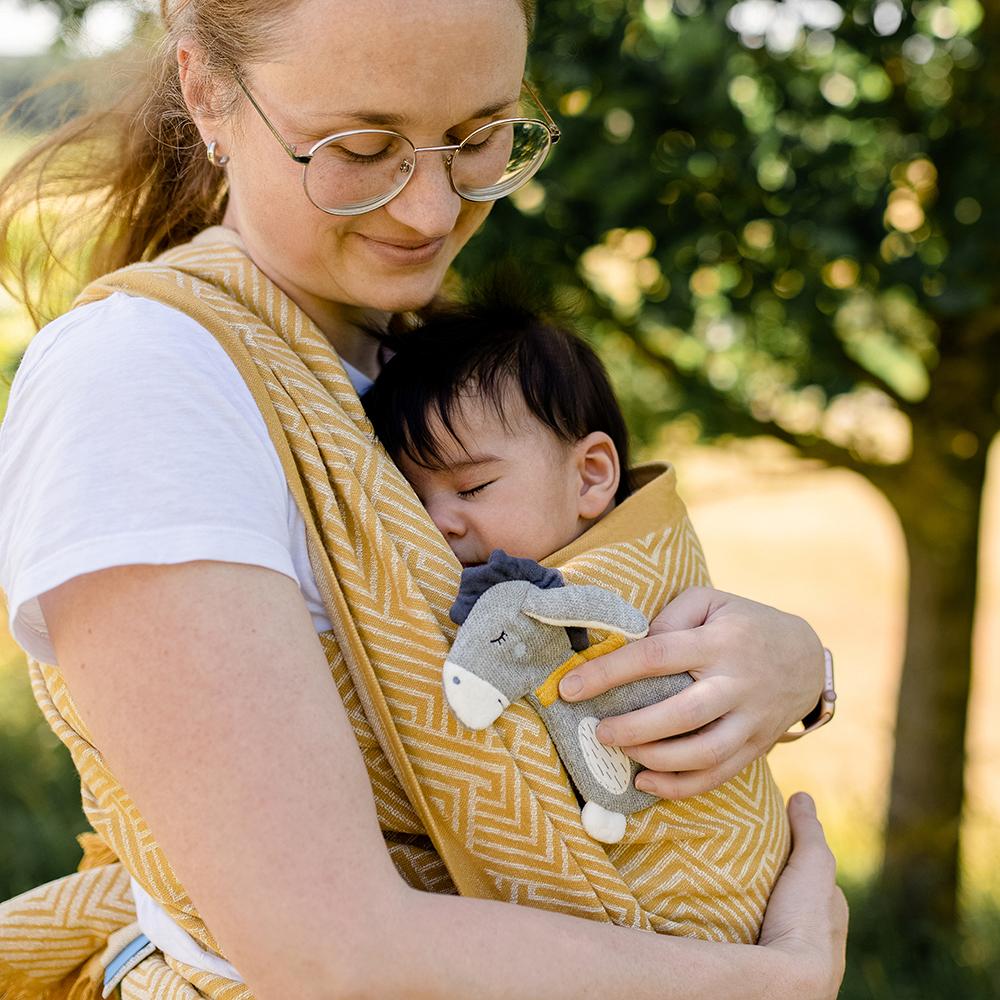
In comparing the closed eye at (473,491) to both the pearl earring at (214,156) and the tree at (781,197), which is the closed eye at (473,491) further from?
the tree at (781,197)

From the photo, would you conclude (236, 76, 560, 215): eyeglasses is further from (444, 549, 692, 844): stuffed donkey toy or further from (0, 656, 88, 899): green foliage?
(0, 656, 88, 899): green foliage

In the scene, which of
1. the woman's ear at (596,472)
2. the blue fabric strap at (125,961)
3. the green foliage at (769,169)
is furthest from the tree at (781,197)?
the blue fabric strap at (125,961)

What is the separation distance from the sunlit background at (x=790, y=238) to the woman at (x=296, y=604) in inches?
27.0

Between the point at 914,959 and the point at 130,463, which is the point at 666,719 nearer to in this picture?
the point at 130,463

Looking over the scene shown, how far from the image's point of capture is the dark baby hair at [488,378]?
1.62 metres

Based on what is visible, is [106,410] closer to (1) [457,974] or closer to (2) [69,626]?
(2) [69,626]

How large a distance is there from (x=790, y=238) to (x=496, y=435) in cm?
113

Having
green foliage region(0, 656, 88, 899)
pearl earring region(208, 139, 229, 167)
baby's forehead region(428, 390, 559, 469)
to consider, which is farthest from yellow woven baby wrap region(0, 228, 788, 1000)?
green foliage region(0, 656, 88, 899)

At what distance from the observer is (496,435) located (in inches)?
64.1

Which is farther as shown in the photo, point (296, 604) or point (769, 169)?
point (769, 169)

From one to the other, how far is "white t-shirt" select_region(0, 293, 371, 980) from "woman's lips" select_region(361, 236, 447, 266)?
33cm

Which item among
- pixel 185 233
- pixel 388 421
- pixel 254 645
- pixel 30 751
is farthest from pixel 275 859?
pixel 30 751

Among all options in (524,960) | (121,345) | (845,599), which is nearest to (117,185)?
(121,345)

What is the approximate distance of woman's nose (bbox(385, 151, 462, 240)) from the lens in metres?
1.38
